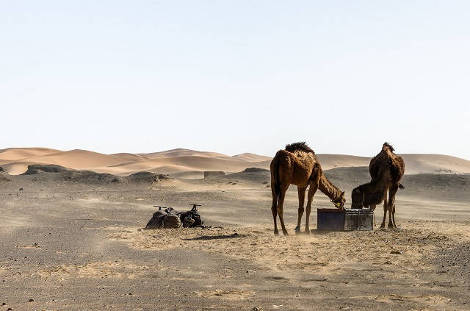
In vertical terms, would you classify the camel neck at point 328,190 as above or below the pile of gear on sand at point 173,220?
above

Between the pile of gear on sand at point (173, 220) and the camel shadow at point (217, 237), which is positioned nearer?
the camel shadow at point (217, 237)

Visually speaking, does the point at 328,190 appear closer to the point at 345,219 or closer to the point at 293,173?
the point at 345,219

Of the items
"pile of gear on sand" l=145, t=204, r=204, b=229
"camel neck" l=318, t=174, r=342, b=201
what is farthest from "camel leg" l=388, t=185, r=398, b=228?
"pile of gear on sand" l=145, t=204, r=204, b=229

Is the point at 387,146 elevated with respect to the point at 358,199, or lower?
elevated

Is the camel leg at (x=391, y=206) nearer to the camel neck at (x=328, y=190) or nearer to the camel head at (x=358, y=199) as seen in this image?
the camel head at (x=358, y=199)

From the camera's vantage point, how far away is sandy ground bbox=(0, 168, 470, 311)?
993 centimetres

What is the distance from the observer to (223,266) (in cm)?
1327

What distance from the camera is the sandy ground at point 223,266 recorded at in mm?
9930

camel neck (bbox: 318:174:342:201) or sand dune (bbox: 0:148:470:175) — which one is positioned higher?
sand dune (bbox: 0:148:470:175)

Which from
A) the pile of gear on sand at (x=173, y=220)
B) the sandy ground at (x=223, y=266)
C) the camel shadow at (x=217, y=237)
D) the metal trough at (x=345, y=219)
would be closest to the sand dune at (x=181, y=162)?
the pile of gear on sand at (x=173, y=220)

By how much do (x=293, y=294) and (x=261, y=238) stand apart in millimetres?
7589

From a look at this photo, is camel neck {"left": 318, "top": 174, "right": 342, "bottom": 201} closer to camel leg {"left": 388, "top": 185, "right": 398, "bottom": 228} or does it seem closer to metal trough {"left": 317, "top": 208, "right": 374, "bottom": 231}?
metal trough {"left": 317, "top": 208, "right": 374, "bottom": 231}

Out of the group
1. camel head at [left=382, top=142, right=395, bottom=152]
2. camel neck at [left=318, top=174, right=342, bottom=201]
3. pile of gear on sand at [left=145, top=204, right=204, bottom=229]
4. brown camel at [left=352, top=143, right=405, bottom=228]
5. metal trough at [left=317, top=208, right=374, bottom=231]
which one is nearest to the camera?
metal trough at [left=317, top=208, right=374, bottom=231]

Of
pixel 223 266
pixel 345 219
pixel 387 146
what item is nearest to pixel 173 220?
pixel 345 219
